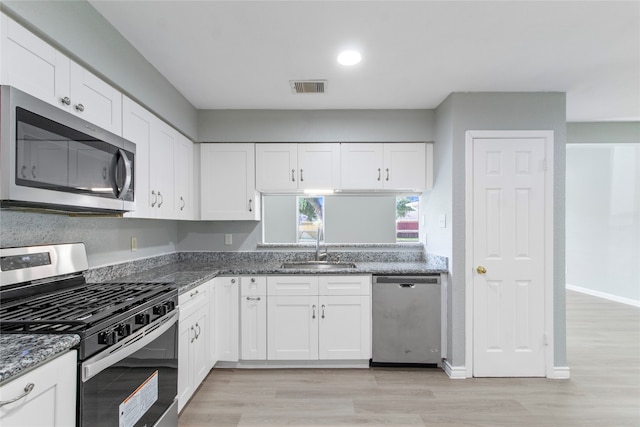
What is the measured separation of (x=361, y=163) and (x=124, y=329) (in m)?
2.44

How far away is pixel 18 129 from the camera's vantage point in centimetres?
120

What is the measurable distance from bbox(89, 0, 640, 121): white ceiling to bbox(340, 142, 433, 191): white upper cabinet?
46 cm

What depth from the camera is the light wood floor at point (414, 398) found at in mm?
2223

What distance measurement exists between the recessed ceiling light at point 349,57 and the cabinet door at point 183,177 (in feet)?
5.12

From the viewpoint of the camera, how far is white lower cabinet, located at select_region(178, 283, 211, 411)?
2184mm

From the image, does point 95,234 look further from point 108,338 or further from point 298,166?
point 298,166

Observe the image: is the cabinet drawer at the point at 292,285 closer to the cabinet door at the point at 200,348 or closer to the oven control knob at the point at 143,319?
the cabinet door at the point at 200,348

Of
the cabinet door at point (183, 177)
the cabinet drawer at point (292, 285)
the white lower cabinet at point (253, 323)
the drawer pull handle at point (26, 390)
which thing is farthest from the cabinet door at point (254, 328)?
the drawer pull handle at point (26, 390)

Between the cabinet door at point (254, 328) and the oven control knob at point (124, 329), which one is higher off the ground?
the oven control knob at point (124, 329)

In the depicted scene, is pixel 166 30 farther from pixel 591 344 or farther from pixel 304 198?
pixel 591 344

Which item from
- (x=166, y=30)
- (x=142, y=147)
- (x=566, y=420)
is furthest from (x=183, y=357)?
(x=566, y=420)

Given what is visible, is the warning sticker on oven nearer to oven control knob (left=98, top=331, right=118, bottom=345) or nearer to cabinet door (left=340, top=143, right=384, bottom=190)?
oven control knob (left=98, top=331, right=118, bottom=345)

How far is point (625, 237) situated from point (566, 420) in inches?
175

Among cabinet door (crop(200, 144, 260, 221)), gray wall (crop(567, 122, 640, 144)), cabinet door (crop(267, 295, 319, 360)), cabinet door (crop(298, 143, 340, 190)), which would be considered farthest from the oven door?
gray wall (crop(567, 122, 640, 144))
